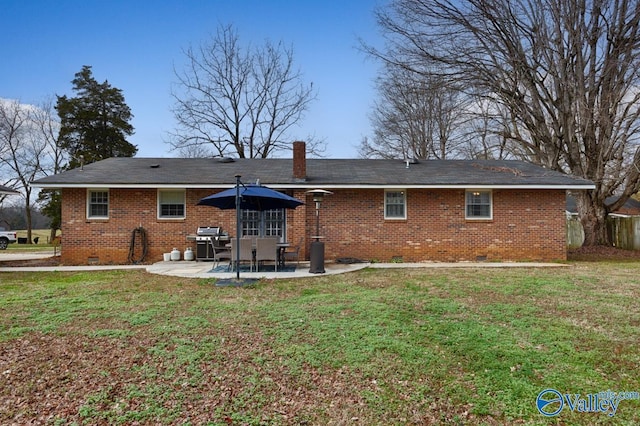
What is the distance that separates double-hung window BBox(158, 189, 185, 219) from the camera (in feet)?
39.8

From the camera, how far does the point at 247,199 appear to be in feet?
31.6

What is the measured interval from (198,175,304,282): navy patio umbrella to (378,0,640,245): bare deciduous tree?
10.4 m

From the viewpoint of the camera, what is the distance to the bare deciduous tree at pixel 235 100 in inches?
974

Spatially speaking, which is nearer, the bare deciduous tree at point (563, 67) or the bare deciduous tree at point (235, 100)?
the bare deciduous tree at point (563, 67)

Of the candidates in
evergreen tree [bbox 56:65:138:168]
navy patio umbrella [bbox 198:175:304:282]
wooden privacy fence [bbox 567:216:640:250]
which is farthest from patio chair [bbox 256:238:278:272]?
evergreen tree [bbox 56:65:138:168]

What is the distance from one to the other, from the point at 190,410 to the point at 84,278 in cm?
743

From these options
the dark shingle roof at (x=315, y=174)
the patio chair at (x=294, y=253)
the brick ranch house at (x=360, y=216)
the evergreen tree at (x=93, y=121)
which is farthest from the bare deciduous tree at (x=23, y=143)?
the patio chair at (x=294, y=253)

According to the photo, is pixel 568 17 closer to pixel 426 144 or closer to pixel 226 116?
pixel 426 144

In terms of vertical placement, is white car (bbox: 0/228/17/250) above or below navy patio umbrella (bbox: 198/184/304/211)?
below

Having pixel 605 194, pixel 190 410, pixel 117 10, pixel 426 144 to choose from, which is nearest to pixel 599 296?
pixel 190 410

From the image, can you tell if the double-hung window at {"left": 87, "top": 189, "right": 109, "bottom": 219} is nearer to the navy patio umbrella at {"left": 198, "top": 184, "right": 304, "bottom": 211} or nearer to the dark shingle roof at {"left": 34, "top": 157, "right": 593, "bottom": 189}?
the dark shingle roof at {"left": 34, "top": 157, "right": 593, "bottom": 189}

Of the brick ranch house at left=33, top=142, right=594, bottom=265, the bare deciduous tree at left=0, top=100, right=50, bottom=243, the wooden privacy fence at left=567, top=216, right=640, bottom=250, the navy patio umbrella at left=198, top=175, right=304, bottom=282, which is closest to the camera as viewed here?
the navy patio umbrella at left=198, top=175, right=304, bottom=282

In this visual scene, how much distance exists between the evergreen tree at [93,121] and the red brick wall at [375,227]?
21.8m
